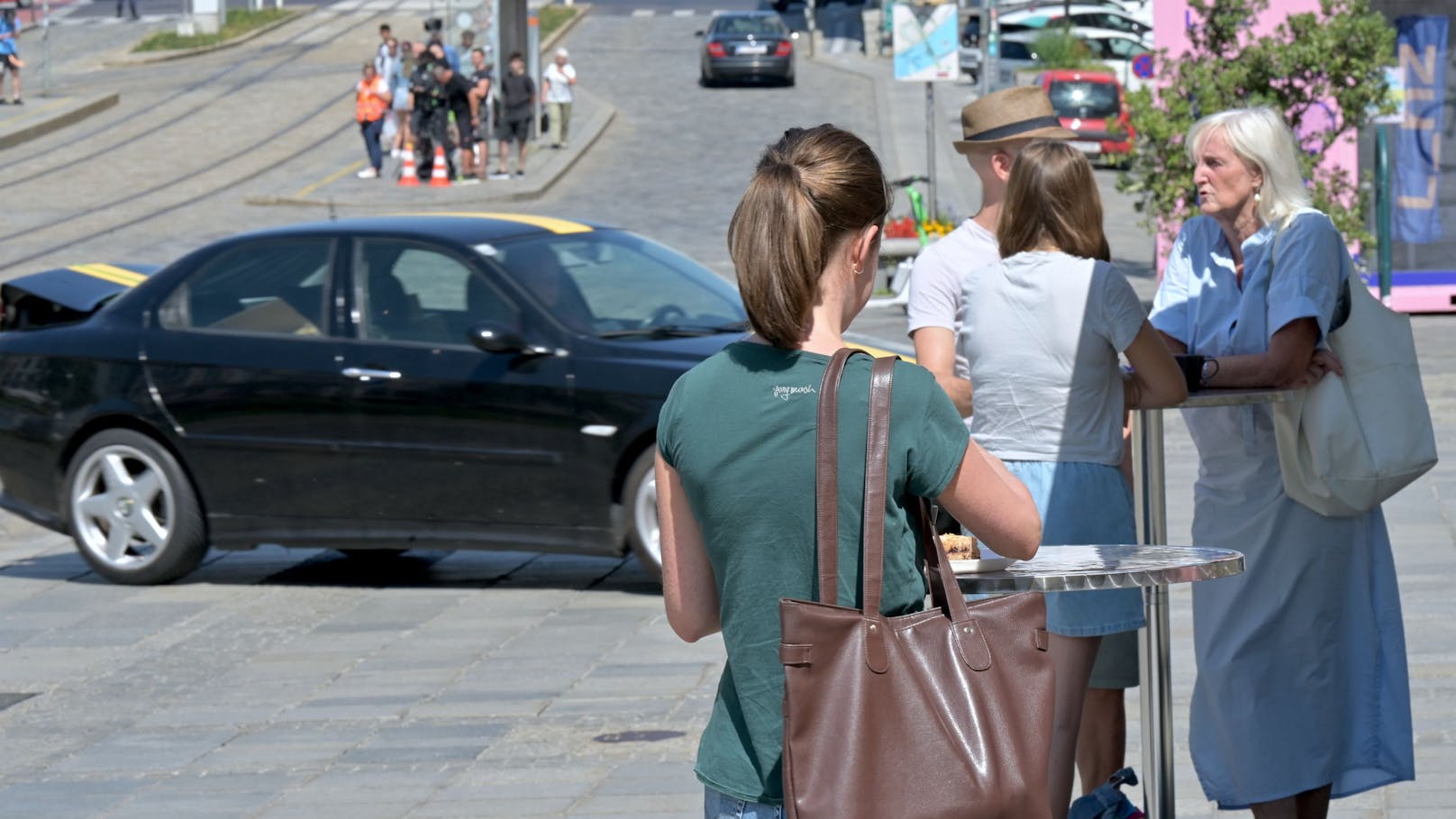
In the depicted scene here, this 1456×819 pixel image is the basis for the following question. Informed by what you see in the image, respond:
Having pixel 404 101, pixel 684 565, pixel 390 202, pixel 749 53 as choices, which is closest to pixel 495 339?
pixel 684 565

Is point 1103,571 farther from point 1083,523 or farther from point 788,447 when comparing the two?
point 1083,523

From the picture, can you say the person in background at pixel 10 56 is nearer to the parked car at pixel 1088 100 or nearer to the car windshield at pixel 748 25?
the car windshield at pixel 748 25

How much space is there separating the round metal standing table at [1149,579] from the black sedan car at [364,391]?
4353mm

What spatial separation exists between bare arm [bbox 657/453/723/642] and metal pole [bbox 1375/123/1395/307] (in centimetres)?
1382

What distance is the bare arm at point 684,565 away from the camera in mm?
3059

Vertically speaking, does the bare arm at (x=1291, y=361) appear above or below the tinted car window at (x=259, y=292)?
above

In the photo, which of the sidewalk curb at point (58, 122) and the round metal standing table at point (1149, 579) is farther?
the sidewalk curb at point (58, 122)

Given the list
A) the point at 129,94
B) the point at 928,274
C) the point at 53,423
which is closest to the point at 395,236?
the point at 53,423

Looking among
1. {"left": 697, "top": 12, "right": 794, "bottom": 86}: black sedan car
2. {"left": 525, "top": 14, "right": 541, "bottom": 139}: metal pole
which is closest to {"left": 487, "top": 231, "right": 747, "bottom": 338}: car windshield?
{"left": 525, "top": 14, "right": 541, "bottom": 139}: metal pole

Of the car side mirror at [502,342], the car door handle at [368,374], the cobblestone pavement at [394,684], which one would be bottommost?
the cobblestone pavement at [394,684]

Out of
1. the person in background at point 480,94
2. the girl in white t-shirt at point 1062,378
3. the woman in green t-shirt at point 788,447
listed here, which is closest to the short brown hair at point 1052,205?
the girl in white t-shirt at point 1062,378

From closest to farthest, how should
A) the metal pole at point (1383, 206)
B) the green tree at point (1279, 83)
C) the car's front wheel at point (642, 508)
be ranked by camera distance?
the car's front wheel at point (642, 508), the metal pole at point (1383, 206), the green tree at point (1279, 83)

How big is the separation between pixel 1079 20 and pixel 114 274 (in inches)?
1366

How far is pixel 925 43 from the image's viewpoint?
2106cm
